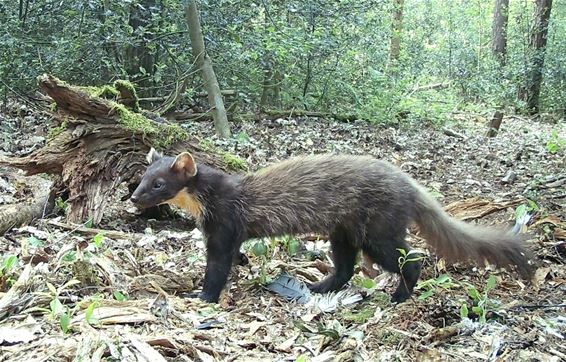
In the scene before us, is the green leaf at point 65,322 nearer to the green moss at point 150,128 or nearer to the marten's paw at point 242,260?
the marten's paw at point 242,260

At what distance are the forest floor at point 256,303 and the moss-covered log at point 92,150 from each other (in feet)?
1.14

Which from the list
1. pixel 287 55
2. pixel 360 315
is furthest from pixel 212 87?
pixel 360 315

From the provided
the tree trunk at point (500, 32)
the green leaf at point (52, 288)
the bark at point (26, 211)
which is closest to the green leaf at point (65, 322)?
the green leaf at point (52, 288)

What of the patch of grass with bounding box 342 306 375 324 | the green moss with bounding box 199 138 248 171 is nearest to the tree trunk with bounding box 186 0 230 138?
the green moss with bounding box 199 138 248 171

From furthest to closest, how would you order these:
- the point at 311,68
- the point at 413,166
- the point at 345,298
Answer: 1. the point at 311,68
2. the point at 413,166
3. the point at 345,298

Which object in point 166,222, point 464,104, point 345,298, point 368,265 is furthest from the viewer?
point 464,104

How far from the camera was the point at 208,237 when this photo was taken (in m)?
5.47

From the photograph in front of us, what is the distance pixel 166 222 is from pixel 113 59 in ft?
14.2

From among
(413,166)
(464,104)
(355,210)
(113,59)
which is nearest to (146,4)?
(113,59)

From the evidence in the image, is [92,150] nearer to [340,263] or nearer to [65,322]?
[340,263]

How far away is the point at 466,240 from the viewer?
5.31 meters

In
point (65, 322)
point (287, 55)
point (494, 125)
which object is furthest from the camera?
point (494, 125)

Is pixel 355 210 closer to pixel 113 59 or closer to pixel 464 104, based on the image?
pixel 113 59

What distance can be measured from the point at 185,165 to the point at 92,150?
1.75 metres
